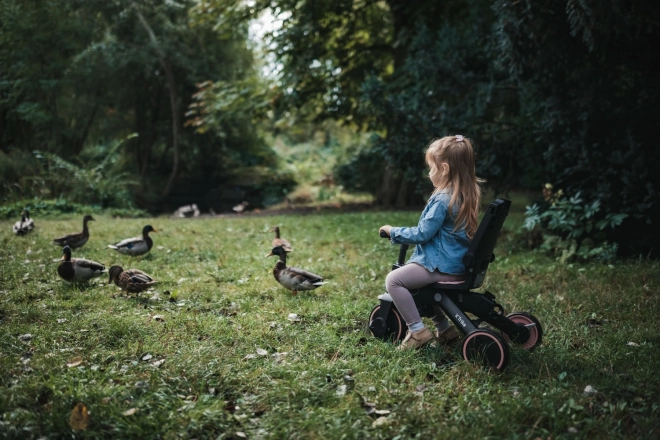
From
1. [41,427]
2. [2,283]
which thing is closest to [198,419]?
[41,427]

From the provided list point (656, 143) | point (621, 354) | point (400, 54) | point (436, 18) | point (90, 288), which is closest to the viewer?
point (621, 354)

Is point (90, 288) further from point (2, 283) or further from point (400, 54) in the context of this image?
point (400, 54)

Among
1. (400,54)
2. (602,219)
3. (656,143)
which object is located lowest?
(602,219)

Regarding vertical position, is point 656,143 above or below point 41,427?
above

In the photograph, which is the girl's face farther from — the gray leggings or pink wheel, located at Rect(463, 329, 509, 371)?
pink wheel, located at Rect(463, 329, 509, 371)

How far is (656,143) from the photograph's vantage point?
25.2 ft

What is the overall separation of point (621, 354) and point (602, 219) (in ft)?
13.5

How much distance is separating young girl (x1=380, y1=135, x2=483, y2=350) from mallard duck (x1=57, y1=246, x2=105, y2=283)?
360 centimetres

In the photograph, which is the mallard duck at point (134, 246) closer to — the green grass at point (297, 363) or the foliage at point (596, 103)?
the green grass at point (297, 363)

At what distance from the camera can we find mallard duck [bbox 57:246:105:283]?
608cm

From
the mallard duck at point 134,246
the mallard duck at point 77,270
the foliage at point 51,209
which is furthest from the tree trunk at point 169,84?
the mallard duck at point 77,270

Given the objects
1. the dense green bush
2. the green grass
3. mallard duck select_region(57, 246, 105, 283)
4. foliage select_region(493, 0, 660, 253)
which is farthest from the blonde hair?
the dense green bush

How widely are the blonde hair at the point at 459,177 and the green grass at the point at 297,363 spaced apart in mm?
1078

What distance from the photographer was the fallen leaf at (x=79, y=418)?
3078 mm
